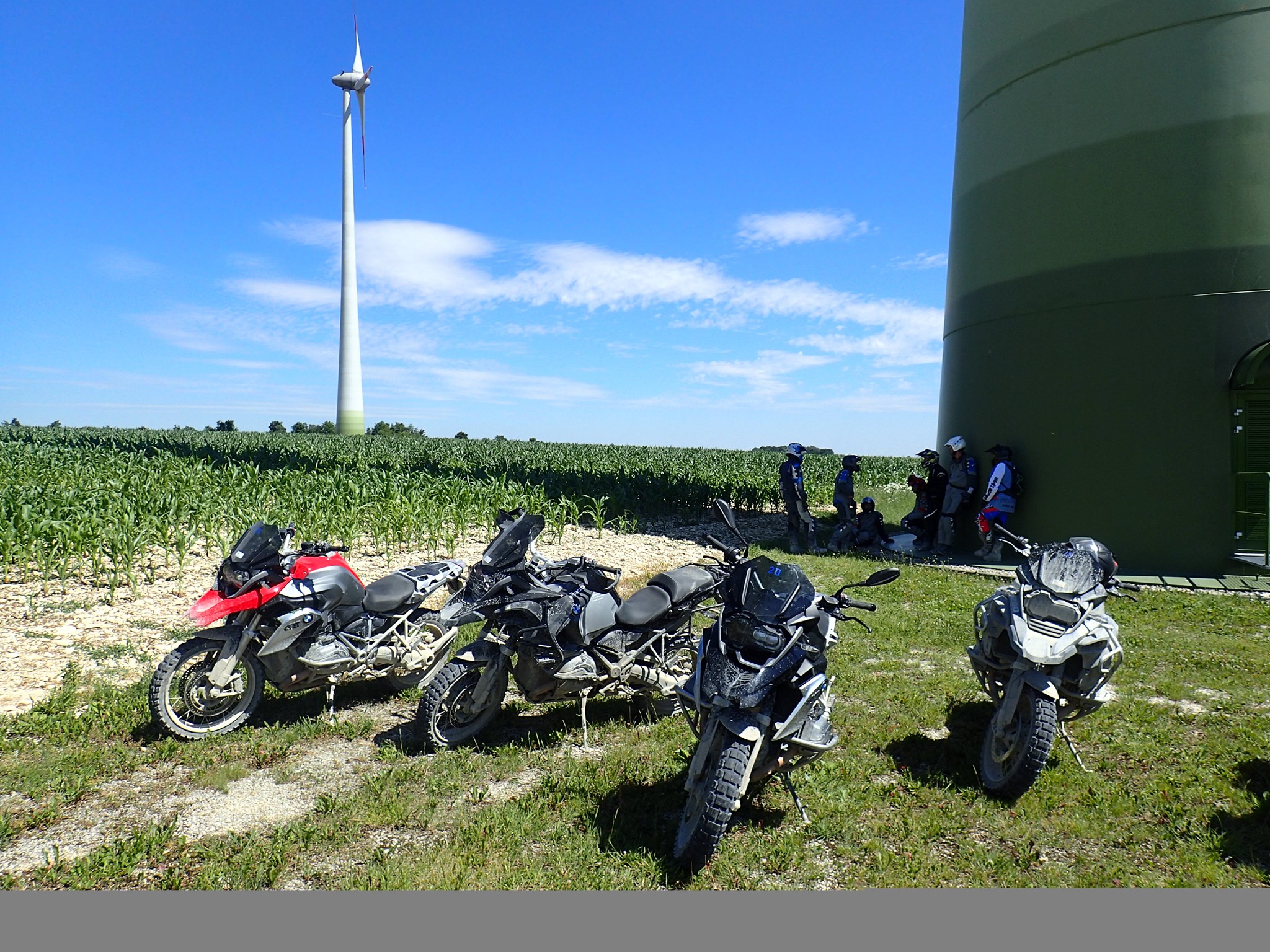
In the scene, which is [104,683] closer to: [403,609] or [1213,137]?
[403,609]

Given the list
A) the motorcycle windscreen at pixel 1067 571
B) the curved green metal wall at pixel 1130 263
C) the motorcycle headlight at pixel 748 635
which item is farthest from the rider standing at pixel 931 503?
the motorcycle headlight at pixel 748 635

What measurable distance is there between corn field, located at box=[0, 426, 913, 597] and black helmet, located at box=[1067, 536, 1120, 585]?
8.77 m

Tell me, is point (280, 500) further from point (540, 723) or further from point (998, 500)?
point (998, 500)

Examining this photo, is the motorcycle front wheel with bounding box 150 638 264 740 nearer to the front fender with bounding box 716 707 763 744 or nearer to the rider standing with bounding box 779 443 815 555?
the front fender with bounding box 716 707 763 744

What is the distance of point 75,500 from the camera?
37.2ft

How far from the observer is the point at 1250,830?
408 centimetres

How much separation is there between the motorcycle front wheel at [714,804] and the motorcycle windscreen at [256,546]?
3255mm

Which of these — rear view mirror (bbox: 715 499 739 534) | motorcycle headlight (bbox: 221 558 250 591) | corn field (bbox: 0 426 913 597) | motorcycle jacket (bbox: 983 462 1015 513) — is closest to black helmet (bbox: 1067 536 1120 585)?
rear view mirror (bbox: 715 499 739 534)

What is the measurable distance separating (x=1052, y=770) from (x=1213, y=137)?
994 centimetres

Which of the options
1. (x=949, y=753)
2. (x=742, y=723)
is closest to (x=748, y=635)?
(x=742, y=723)

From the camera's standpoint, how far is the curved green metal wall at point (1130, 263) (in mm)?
10367

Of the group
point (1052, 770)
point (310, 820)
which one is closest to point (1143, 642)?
point (1052, 770)

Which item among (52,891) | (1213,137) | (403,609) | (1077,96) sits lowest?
(52,891)

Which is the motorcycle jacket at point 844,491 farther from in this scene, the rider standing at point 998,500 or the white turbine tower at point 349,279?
the white turbine tower at point 349,279
